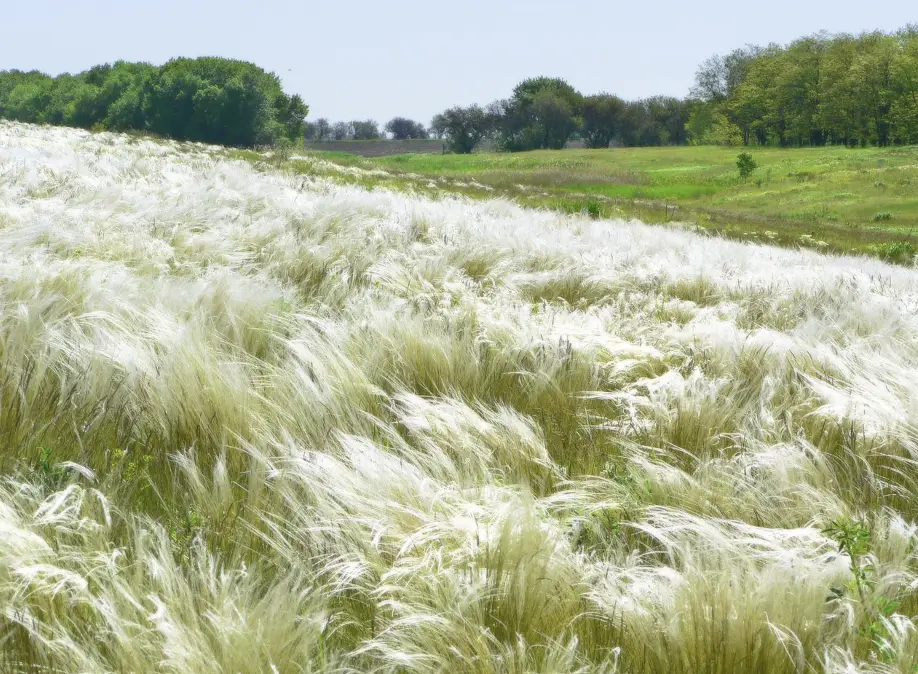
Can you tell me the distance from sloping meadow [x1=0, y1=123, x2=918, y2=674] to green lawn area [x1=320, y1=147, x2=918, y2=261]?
503 inches

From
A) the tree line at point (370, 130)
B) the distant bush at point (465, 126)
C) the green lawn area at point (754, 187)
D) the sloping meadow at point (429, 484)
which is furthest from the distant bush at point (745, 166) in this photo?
the tree line at point (370, 130)

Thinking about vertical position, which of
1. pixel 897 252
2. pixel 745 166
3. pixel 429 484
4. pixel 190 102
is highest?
pixel 190 102

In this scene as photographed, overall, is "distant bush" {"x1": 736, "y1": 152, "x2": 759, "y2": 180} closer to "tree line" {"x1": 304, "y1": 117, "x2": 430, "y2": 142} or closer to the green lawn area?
the green lawn area

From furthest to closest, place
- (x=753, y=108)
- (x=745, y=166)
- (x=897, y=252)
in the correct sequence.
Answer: (x=753, y=108), (x=745, y=166), (x=897, y=252)

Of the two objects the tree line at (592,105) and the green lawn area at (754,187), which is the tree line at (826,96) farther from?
the green lawn area at (754,187)

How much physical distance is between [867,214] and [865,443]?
41129 mm

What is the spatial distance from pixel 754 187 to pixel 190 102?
4957 centimetres

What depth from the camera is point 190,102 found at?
60.0 meters

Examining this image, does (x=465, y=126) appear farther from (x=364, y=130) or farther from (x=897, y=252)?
(x=897, y=252)

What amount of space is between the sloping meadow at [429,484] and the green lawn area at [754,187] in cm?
1277

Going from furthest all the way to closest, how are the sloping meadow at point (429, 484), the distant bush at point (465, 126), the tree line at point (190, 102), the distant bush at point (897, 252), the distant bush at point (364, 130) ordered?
the distant bush at point (364, 130) < the distant bush at point (465, 126) < the tree line at point (190, 102) < the distant bush at point (897, 252) < the sloping meadow at point (429, 484)

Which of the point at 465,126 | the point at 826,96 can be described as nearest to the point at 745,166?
the point at 826,96

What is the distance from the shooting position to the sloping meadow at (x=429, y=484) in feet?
3.25

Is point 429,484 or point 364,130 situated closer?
point 429,484
